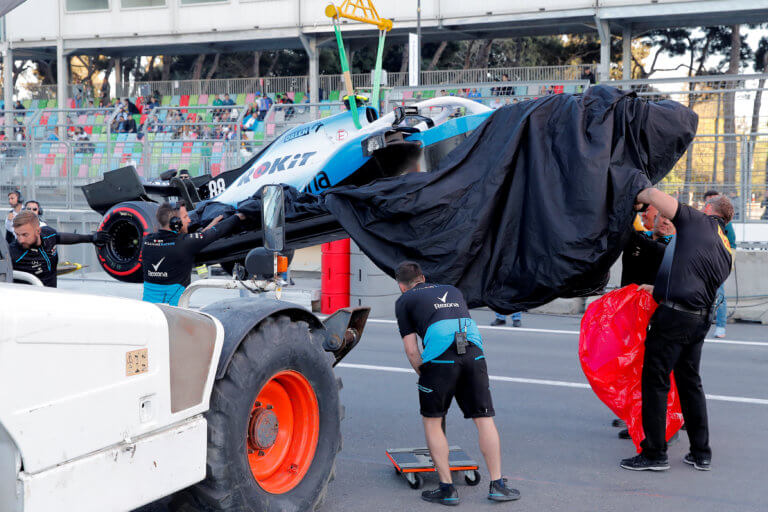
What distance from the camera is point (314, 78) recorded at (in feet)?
110

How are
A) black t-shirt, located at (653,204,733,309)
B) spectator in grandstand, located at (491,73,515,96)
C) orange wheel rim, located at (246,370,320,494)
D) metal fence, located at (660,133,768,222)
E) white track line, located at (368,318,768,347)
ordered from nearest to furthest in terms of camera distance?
orange wheel rim, located at (246,370,320,494), black t-shirt, located at (653,204,733,309), white track line, located at (368,318,768,347), metal fence, located at (660,133,768,222), spectator in grandstand, located at (491,73,515,96)

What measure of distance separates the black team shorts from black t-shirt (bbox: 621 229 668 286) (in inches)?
66.9

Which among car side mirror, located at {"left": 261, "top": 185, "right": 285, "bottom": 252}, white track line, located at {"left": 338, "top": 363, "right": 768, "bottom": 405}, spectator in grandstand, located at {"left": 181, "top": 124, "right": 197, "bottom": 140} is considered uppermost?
spectator in grandstand, located at {"left": 181, "top": 124, "right": 197, "bottom": 140}

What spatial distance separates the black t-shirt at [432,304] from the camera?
542 cm

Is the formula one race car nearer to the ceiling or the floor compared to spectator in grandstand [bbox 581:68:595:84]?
nearer to the floor

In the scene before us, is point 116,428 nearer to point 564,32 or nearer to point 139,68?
point 564,32

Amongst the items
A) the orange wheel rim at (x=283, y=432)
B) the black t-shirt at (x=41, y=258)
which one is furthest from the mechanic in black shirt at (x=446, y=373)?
the black t-shirt at (x=41, y=258)

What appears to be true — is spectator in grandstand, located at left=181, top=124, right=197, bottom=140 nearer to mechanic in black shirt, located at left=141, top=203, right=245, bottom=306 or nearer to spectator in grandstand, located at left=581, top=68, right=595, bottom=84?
mechanic in black shirt, located at left=141, top=203, right=245, bottom=306

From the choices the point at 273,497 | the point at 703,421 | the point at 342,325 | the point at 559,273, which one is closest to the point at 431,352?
the point at 342,325

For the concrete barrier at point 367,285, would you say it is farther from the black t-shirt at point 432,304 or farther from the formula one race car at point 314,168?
the black t-shirt at point 432,304

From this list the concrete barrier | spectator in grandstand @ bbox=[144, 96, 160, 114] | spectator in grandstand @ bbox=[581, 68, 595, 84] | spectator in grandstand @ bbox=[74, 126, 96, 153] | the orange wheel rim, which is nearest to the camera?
the orange wheel rim

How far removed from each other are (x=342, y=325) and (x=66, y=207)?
13328 millimetres

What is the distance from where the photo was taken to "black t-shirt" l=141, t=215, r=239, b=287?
6.84 meters

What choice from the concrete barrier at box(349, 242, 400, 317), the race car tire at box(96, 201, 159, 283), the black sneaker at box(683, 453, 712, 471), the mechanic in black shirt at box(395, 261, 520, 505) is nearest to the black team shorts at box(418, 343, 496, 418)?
the mechanic in black shirt at box(395, 261, 520, 505)
